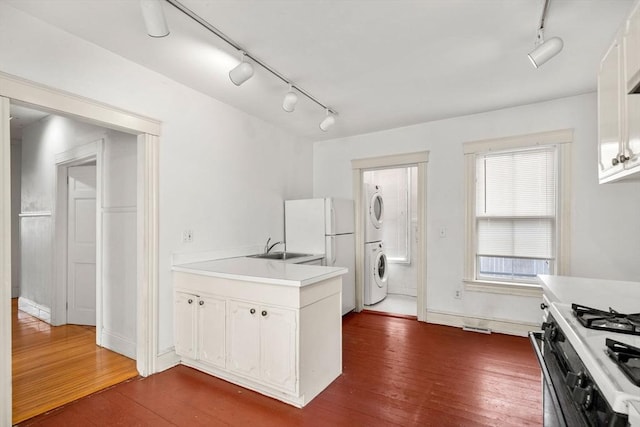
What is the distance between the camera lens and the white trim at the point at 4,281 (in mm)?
1818

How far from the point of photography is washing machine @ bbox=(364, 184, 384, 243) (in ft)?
15.3

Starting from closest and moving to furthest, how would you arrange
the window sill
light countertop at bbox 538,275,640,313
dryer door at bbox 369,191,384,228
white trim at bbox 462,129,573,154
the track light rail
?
light countertop at bbox 538,275,640,313 < the track light rail < white trim at bbox 462,129,573,154 < the window sill < dryer door at bbox 369,191,384,228

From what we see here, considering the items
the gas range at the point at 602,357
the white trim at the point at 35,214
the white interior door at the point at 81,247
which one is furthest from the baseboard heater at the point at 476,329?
the white trim at the point at 35,214

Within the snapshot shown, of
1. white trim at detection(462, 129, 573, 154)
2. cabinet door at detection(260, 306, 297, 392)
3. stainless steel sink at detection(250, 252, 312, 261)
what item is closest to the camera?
cabinet door at detection(260, 306, 297, 392)

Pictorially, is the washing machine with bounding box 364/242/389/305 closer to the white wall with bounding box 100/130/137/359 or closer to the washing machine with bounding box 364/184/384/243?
the washing machine with bounding box 364/184/384/243

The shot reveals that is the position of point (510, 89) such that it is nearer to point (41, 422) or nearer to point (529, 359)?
point (529, 359)

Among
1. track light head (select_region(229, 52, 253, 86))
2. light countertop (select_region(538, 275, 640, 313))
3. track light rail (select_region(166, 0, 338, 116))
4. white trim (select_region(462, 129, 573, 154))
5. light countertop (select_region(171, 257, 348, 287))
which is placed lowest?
light countertop (select_region(171, 257, 348, 287))

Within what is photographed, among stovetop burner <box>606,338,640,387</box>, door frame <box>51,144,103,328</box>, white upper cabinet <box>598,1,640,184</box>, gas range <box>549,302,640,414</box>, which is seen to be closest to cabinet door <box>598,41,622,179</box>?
white upper cabinet <box>598,1,640,184</box>

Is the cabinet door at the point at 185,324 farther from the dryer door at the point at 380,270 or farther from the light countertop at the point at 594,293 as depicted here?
the dryer door at the point at 380,270

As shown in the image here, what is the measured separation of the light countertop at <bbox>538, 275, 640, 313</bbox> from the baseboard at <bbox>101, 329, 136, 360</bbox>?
10.9ft

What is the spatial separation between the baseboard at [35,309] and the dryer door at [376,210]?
14.5 feet

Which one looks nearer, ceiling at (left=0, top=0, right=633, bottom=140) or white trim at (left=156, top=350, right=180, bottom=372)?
ceiling at (left=0, top=0, right=633, bottom=140)

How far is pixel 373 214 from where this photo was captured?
15.7 feet

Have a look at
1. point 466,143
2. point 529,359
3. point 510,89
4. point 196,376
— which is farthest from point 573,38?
point 196,376
